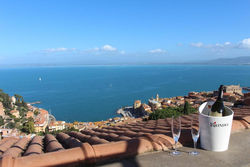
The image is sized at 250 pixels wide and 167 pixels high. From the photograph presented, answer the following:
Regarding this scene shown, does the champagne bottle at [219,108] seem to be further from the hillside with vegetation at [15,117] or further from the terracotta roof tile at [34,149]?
the hillside with vegetation at [15,117]

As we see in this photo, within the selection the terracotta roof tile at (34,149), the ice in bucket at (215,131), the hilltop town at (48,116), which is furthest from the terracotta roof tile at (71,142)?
the hilltop town at (48,116)

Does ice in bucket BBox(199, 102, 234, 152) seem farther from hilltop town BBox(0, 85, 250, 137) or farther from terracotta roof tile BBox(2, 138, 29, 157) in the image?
hilltop town BBox(0, 85, 250, 137)

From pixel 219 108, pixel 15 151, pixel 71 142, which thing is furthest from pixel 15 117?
pixel 219 108

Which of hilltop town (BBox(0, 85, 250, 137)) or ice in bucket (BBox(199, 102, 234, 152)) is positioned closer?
ice in bucket (BBox(199, 102, 234, 152))

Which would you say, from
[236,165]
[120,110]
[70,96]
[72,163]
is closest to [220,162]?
[236,165]

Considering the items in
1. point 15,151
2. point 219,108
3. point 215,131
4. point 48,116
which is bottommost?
point 48,116

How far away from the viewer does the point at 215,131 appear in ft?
5.14

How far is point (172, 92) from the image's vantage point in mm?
54375

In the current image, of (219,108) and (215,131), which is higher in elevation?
(219,108)

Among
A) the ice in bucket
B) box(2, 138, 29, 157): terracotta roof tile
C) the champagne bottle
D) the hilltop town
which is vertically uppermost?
the champagne bottle

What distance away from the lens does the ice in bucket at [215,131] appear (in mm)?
1536

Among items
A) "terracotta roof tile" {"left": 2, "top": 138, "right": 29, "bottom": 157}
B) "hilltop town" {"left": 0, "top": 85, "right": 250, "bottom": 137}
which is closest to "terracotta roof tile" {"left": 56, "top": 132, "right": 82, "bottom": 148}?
"terracotta roof tile" {"left": 2, "top": 138, "right": 29, "bottom": 157}

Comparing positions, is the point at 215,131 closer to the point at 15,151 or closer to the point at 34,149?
the point at 34,149

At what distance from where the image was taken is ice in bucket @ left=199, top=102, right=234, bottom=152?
5.04 ft
